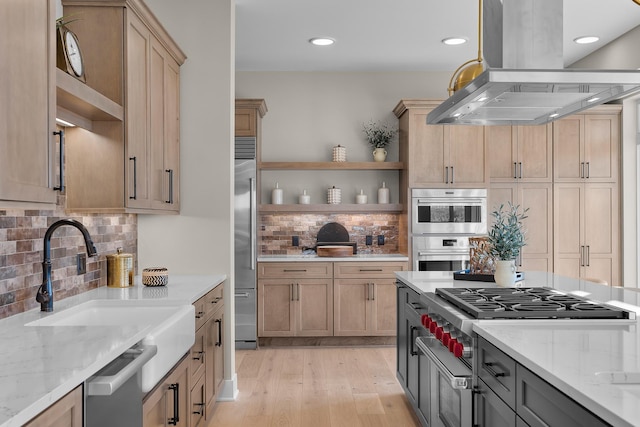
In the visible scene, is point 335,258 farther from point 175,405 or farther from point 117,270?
point 175,405

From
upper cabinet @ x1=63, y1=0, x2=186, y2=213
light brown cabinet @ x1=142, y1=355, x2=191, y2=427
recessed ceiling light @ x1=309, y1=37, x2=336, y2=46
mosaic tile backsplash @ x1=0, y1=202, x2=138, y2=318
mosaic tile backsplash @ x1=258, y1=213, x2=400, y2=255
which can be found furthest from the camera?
mosaic tile backsplash @ x1=258, y1=213, x2=400, y2=255

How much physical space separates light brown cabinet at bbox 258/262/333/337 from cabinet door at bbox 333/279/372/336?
0.23 feet

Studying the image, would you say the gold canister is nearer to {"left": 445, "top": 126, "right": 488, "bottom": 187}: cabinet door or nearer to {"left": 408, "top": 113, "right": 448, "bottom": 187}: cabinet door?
{"left": 408, "top": 113, "right": 448, "bottom": 187}: cabinet door

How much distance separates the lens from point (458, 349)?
2.19 m

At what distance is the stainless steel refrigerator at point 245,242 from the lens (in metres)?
5.11

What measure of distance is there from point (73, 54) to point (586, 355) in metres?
2.35

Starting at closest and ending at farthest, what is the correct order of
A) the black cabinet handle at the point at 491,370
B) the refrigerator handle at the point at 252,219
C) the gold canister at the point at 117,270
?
1. the black cabinet handle at the point at 491,370
2. the gold canister at the point at 117,270
3. the refrigerator handle at the point at 252,219

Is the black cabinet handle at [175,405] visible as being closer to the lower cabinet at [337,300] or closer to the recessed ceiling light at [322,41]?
the lower cabinet at [337,300]

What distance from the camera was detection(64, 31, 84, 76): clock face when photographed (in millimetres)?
2367

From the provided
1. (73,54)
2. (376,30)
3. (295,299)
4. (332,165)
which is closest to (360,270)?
(295,299)

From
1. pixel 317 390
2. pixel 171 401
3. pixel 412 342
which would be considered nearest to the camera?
pixel 171 401

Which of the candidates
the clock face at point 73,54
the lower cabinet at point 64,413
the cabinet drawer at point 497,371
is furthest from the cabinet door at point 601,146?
the lower cabinet at point 64,413

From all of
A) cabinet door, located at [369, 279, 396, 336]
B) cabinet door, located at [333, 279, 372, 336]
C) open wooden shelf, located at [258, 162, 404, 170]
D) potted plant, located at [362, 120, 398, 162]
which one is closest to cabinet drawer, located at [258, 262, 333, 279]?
cabinet door, located at [333, 279, 372, 336]

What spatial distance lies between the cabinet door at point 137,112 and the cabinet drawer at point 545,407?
2.07m
